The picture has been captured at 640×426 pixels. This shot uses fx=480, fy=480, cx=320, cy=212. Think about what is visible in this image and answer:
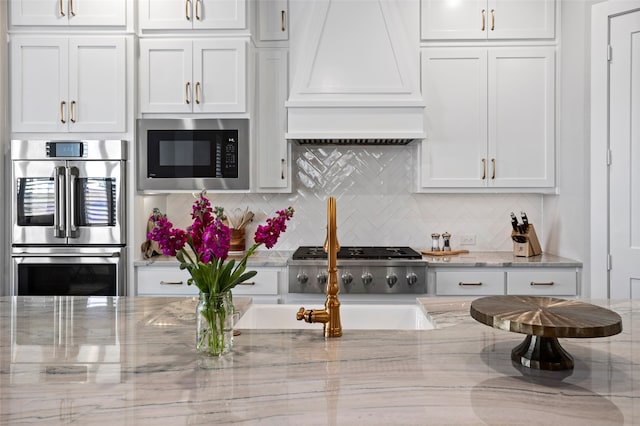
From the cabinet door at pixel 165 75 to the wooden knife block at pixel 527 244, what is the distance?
2321 mm

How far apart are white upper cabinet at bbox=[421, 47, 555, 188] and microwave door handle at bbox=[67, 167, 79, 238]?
2.17m

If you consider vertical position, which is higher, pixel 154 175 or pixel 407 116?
pixel 407 116

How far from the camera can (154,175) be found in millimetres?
3045

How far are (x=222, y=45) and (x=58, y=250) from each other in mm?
1610

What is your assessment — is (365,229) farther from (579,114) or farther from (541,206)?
(579,114)

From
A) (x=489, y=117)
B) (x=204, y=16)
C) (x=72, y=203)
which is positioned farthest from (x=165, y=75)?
(x=489, y=117)

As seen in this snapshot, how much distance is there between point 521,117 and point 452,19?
795 millimetres

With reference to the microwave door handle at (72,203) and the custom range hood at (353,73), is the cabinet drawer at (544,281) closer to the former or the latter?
the custom range hood at (353,73)

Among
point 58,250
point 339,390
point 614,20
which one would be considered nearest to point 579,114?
point 614,20

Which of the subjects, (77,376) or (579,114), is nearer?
(77,376)

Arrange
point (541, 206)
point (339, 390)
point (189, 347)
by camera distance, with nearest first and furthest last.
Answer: point (339, 390) → point (189, 347) → point (541, 206)

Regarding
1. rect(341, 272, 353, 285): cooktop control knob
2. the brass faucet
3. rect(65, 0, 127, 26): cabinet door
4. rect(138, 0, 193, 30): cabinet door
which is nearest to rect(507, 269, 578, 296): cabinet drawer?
rect(341, 272, 353, 285): cooktop control knob

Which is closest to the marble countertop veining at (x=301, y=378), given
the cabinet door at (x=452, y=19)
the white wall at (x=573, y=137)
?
the white wall at (x=573, y=137)

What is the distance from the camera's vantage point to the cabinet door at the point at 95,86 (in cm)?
297
